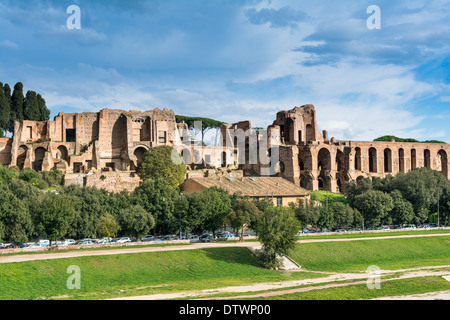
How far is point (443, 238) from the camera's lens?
45.9 metres

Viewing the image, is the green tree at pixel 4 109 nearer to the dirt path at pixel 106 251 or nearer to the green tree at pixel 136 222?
the green tree at pixel 136 222

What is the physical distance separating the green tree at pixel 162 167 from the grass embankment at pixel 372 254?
2028 cm

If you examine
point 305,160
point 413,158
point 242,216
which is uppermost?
point 413,158

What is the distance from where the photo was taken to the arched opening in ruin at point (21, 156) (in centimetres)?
6191

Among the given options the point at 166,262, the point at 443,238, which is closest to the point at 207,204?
the point at 166,262

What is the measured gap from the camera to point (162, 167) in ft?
176

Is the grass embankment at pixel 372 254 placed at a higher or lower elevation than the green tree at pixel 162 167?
lower

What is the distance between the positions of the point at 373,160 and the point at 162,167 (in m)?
44.6

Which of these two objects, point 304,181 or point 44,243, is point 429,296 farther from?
point 304,181

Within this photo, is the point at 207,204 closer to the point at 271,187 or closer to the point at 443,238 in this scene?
the point at 271,187

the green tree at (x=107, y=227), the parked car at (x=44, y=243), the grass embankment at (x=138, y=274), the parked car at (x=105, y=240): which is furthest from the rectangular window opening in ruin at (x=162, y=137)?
the grass embankment at (x=138, y=274)

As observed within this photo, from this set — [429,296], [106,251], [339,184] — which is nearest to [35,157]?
[106,251]

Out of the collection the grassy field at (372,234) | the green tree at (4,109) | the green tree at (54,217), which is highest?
the green tree at (4,109)

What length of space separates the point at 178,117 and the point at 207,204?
59644 millimetres
